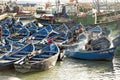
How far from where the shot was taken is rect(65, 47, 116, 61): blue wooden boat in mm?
21958

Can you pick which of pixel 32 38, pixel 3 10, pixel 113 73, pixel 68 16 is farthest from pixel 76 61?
pixel 3 10

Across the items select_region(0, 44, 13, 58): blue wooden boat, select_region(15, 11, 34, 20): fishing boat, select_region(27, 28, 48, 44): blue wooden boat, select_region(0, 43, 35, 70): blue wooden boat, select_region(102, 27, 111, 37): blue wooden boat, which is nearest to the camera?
select_region(0, 43, 35, 70): blue wooden boat

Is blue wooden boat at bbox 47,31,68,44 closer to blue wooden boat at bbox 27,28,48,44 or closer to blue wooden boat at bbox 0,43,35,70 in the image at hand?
blue wooden boat at bbox 27,28,48,44

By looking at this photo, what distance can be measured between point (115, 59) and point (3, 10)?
1606 inches

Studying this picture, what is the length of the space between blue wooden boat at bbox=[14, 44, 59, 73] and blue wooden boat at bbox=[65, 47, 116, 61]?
6.38 ft

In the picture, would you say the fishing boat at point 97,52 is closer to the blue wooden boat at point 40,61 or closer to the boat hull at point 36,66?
the blue wooden boat at point 40,61

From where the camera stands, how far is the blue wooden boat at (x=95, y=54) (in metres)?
22.0

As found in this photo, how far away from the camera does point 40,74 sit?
1955cm

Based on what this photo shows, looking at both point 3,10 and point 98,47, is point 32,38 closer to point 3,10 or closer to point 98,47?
point 98,47

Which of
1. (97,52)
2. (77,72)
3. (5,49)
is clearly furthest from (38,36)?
(77,72)

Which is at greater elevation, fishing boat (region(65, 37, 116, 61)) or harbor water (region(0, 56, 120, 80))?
fishing boat (region(65, 37, 116, 61))

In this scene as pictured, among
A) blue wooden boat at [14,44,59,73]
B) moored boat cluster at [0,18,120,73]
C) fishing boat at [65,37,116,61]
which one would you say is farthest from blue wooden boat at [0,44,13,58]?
fishing boat at [65,37,116,61]

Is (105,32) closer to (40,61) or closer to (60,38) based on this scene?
(60,38)

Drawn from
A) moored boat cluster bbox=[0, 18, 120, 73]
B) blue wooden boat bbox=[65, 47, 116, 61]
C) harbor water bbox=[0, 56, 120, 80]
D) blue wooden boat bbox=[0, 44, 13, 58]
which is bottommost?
harbor water bbox=[0, 56, 120, 80]
